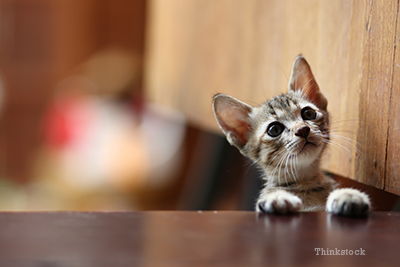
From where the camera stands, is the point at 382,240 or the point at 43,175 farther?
the point at 43,175

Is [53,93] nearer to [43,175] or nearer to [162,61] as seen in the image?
[43,175]

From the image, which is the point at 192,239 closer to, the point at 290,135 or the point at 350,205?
the point at 350,205

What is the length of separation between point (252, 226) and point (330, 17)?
812mm

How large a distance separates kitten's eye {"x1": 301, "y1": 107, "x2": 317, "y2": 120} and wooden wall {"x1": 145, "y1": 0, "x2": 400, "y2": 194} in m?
0.10

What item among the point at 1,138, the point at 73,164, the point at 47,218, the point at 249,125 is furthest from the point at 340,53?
the point at 1,138

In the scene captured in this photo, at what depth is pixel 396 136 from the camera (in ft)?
3.20

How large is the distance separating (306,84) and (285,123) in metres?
0.15

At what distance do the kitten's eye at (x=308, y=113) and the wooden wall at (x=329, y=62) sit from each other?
3.8 inches

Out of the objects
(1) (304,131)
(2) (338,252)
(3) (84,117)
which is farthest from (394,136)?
(3) (84,117)

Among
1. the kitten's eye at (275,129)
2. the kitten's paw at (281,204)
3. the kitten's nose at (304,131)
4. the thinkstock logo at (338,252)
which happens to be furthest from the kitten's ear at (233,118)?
the thinkstock logo at (338,252)

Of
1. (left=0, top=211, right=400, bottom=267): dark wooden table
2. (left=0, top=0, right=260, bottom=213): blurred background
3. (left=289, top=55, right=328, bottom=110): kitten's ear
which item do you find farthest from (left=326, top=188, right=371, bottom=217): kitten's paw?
(left=0, top=0, right=260, bottom=213): blurred background

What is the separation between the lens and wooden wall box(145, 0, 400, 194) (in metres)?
1.01

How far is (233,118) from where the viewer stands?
1.33 metres

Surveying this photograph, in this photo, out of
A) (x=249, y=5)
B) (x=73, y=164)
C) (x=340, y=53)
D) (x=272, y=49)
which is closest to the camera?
(x=340, y=53)
